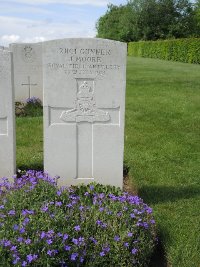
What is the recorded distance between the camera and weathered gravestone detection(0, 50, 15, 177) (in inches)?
185

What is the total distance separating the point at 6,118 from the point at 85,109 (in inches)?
36.8

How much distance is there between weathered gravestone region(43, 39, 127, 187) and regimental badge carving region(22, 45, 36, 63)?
19.3 feet

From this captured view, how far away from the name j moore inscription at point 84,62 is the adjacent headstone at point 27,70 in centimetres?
590

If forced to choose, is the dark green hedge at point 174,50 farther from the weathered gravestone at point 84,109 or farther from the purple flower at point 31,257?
the purple flower at point 31,257

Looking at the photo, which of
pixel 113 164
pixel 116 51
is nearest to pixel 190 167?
pixel 113 164

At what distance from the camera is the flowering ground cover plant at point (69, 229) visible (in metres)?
3.07

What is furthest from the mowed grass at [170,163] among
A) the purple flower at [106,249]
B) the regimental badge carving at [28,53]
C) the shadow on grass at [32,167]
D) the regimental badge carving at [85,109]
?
the regimental badge carving at [28,53]

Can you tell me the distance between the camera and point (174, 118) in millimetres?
9766

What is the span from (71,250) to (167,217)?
1.61 m

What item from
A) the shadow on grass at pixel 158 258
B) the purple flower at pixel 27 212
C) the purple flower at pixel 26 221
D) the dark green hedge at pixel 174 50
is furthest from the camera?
the dark green hedge at pixel 174 50

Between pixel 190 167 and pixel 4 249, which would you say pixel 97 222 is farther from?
pixel 190 167

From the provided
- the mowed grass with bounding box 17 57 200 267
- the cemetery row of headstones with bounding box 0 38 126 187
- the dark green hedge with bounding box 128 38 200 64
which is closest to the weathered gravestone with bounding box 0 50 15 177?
the cemetery row of headstones with bounding box 0 38 126 187

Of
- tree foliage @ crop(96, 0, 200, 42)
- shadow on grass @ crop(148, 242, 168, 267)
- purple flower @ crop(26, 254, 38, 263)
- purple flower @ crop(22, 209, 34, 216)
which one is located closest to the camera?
purple flower @ crop(26, 254, 38, 263)

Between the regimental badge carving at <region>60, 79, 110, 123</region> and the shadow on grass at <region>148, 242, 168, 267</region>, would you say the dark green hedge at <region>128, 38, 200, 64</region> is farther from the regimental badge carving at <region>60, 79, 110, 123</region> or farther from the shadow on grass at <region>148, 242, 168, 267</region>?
the shadow on grass at <region>148, 242, 168, 267</region>
